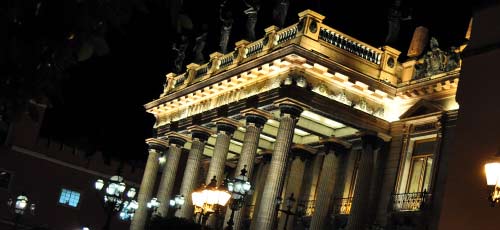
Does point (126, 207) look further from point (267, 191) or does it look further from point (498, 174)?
point (498, 174)

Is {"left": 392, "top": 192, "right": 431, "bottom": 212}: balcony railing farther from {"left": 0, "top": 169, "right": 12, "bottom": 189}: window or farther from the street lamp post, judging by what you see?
{"left": 0, "top": 169, "right": 12, "bottom": 189}: window

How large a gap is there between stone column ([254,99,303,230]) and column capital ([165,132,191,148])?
10505 millimetres

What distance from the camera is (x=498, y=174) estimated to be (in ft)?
39.8

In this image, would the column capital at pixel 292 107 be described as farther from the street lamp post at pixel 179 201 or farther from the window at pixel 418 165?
the street lamp post at pixel 179 201

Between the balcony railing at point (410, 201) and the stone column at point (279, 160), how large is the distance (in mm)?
4212

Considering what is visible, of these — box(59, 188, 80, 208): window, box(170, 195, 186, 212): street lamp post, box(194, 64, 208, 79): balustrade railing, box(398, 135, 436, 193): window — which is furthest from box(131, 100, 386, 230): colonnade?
box(59, 188, 80, 208): window

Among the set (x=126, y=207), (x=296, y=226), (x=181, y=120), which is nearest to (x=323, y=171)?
(x=296, y=226)

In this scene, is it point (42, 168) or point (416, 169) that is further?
point (42, 168)

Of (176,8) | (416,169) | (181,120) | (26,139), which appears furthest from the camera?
(26,139)

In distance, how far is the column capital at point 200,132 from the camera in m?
38.9

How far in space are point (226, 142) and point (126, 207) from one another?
9878 millimetres

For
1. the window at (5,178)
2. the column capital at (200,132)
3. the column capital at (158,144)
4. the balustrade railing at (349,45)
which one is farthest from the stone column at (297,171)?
the window at (5,178)

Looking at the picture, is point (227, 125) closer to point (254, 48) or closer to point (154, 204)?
point (254, 48)

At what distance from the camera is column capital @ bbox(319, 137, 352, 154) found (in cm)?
3525
